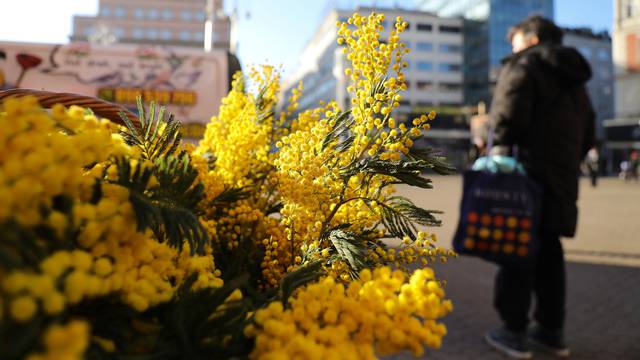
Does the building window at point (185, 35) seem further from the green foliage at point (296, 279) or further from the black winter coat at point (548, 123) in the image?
the green foliage at point (296, 279)

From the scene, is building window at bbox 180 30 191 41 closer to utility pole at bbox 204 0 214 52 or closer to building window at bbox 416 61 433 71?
building window at bbox 416 61 433 71

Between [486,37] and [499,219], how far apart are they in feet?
194

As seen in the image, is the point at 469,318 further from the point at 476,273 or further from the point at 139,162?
the point at 139,162

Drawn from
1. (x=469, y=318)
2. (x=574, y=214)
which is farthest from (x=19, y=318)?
(x=469, y=318)

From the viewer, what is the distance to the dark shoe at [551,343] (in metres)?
3.19

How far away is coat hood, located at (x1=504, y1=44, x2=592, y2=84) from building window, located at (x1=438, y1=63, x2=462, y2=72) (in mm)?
53427

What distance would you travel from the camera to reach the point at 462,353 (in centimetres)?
333

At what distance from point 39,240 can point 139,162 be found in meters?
0.16

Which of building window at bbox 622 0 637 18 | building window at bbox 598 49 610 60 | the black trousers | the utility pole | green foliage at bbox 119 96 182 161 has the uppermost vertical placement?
building window at bbox 598 49 610 60

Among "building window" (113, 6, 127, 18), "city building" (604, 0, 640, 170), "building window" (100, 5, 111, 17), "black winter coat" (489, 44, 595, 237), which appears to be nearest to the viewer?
"black winter coat" (489, 44, 595, 237)

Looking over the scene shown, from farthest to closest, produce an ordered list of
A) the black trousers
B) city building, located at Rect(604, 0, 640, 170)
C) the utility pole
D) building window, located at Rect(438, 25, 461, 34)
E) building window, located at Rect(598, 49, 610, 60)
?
building window, located at Rect(598, 49, 610, 60) → building window, located at Rect(438, 25, 461, 34) → city building, located at Rect(604, 0, 640, 170) → the utility pole → the black trousers

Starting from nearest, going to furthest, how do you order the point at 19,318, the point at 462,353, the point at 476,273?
1. the point at 19,318
2. the point at 462,353
3. the point at 476,273

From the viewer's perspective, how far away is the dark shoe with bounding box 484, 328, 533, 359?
314cm

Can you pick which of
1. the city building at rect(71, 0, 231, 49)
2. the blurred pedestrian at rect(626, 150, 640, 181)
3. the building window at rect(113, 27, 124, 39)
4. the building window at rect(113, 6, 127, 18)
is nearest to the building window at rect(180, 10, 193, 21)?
the city building at rect(71, 0, 231, 49)
